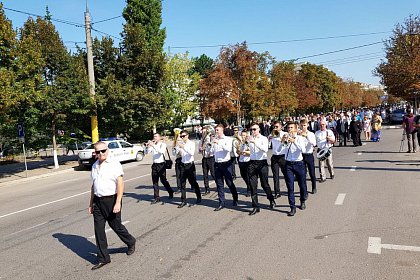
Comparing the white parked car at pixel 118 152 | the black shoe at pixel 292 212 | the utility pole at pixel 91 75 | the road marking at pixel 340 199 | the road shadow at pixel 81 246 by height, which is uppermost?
the utility pole at pixel 91 75

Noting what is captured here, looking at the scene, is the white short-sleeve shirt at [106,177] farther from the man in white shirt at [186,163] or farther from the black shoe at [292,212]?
the black shoe at [292,212]

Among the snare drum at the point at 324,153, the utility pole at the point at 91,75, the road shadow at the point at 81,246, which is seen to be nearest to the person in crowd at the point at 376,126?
the snare drum at the point at 324,153

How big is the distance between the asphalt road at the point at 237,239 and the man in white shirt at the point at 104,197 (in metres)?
0.34

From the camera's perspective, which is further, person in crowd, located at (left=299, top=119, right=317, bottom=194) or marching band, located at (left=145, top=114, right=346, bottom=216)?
person in crowd, located at (left=299, top=119, right=317, bottom=194)

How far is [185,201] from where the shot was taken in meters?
8.48

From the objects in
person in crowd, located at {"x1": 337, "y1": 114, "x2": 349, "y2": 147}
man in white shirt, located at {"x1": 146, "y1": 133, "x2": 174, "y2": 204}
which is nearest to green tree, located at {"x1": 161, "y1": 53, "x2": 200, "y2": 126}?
person in crowd, located at {"x1": 337, "y1": 114, "x2": 349, "y2": 147}

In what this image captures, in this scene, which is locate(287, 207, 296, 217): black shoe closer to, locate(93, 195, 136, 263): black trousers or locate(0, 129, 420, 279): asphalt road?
locate(0, 129, 420, 279): asphalt road

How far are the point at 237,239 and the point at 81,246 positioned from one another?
261cm

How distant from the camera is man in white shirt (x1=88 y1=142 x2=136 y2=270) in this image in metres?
5.08

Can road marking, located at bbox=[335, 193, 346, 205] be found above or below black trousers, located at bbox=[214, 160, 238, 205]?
below

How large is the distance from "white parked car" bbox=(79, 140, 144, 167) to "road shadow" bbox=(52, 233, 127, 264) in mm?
12795

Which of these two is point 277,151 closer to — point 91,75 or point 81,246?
point 81,246

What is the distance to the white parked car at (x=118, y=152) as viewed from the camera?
64.1 ft

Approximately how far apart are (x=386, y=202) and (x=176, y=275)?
5113mm
